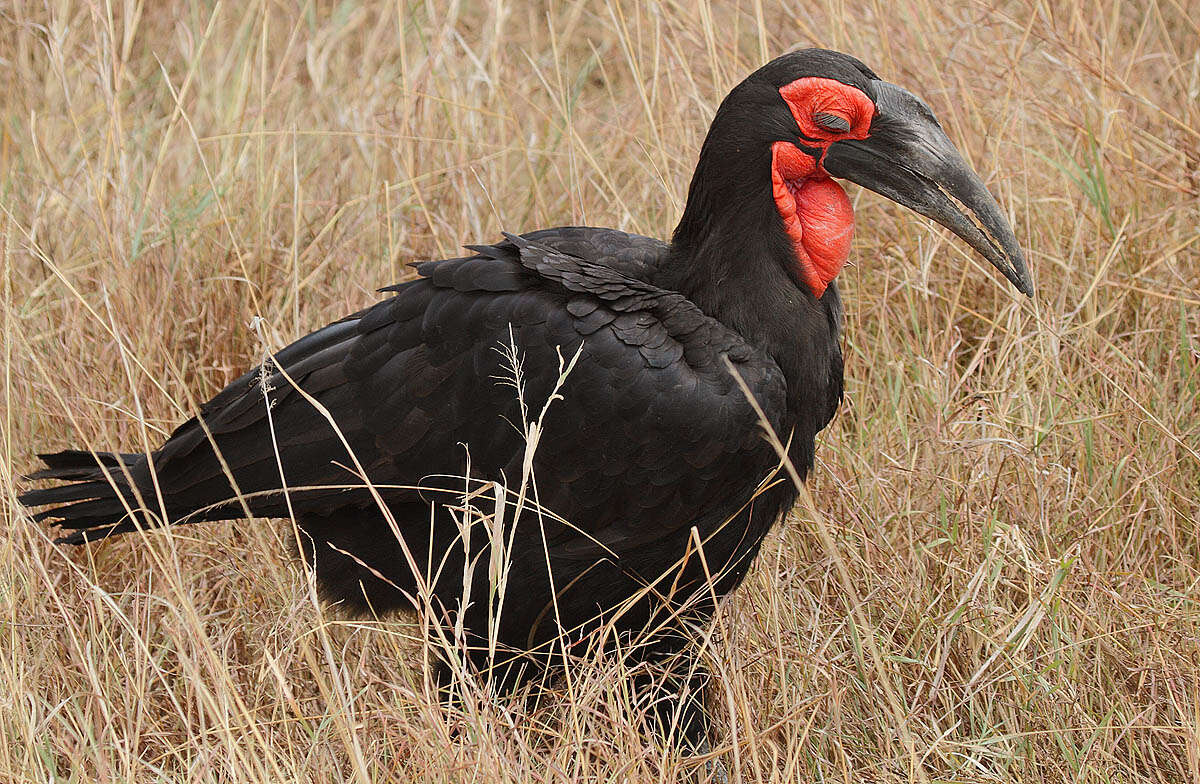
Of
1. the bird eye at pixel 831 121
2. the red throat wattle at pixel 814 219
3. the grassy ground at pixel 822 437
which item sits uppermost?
the bird eye at pixel 831 121

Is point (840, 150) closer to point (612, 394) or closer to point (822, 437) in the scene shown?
point (612, 394)

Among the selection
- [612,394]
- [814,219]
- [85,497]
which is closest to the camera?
[612,394]

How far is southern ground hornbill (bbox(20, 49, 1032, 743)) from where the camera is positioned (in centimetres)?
227

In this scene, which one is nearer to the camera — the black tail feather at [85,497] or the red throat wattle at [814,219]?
the red throat wattle at [814,219]

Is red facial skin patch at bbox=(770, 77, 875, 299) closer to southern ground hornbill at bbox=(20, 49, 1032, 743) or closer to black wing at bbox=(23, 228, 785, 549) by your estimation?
southern ground hornbill at bbox=(20, 49, 1032, 743)

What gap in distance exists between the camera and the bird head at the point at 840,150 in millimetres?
2270

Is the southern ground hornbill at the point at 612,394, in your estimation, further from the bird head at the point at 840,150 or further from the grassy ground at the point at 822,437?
the grassy ground at the point at 822,437

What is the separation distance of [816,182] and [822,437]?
75 cm

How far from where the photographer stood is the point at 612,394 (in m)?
2.27

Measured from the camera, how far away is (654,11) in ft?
11.0

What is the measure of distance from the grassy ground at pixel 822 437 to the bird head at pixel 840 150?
56 centimetres

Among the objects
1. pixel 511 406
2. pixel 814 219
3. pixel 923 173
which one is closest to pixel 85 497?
pixel 511 406

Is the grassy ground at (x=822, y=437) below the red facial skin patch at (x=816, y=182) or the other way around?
below

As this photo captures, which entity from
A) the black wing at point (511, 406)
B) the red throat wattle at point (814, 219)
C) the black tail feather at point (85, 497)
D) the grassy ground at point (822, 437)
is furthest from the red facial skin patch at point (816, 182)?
the black tail feather at point (85, 497)
